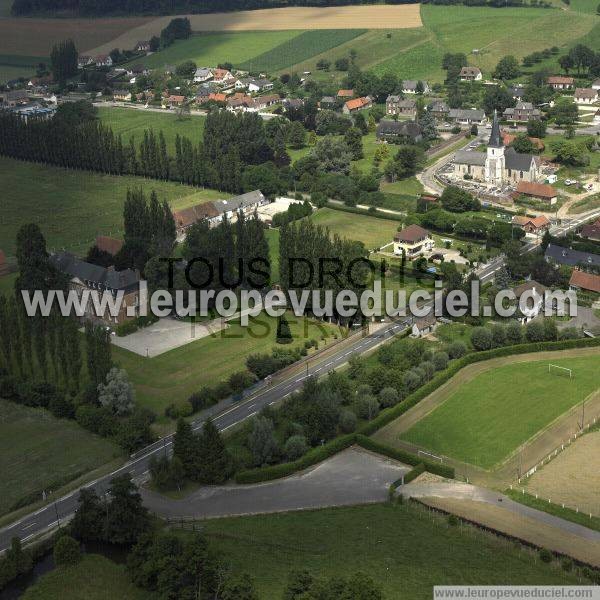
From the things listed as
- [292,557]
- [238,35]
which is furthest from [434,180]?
[238,35]

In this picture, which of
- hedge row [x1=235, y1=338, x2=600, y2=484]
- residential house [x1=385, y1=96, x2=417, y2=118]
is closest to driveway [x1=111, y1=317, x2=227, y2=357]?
hedge row [x1=235, y1=338, x2=600, y2=484]

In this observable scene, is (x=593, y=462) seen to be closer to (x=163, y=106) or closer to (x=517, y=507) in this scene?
(x=517, y=507)

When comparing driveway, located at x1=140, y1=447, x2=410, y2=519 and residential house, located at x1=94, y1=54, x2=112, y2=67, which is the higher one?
residential house, located at x1=94, y1=54, x2=112, y2=67

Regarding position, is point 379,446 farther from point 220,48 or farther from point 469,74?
point 220,48

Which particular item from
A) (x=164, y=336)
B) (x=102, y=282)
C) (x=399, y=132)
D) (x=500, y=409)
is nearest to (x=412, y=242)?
(x=164, y=336)

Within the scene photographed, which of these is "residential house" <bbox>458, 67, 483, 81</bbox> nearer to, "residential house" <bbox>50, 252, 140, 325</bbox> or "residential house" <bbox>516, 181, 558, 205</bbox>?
"residential house" <bbox>516, 181, 558, 205</bbox>
